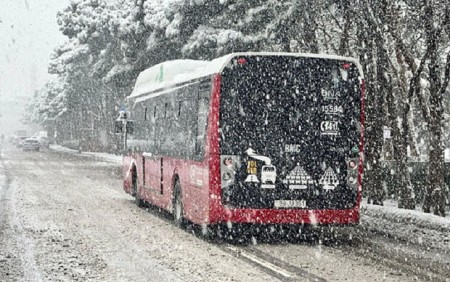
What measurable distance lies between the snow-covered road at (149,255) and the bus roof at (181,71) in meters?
2.78

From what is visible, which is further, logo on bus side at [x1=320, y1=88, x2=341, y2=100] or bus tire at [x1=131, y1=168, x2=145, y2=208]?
bus tire at [x1=131, y1=168, x2=145, y2=208]

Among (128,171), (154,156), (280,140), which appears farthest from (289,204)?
(128,171)

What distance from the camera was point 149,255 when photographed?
433 inches

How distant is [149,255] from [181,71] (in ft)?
21.4

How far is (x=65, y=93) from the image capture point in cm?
8312

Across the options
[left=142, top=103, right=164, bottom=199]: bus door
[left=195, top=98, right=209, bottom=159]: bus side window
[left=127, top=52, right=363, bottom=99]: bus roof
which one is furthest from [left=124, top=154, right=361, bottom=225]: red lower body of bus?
[left=142, top=103, right=164, bottom=199]: bus door

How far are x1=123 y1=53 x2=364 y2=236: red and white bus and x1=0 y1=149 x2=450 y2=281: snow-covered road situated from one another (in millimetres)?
621

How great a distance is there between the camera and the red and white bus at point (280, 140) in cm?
1252

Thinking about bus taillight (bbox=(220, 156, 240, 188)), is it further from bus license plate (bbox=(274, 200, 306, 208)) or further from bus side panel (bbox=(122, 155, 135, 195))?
bus side panel (bbox=(122, 155, 135, 195))

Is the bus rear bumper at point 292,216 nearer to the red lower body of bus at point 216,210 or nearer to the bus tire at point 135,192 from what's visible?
the red lower body of bus at point 216,210

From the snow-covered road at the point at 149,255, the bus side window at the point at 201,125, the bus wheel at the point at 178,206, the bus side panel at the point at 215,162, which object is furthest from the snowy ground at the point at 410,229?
the bus wheel at the point at 178,206

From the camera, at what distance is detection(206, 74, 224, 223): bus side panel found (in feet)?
40.9

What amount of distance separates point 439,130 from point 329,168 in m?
5.34

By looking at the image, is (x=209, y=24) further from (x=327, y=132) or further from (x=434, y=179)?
(x=327, y=132)
